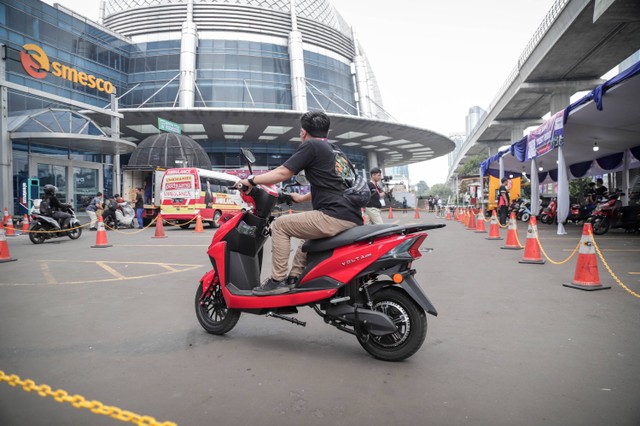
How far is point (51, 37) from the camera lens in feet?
→ 100

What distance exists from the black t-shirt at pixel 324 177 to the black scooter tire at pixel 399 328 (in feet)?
2.19

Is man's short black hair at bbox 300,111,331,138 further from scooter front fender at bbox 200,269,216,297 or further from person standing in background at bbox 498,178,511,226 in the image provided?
person standing in background at bbox 498,178,511,226

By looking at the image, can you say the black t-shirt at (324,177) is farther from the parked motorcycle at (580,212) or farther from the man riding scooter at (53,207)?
the parked motorcycle at (580,212)

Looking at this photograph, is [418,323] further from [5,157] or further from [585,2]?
[585,2]

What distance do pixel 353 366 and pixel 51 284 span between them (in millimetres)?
5284

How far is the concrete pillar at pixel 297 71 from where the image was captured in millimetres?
42625

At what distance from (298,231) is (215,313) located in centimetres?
129

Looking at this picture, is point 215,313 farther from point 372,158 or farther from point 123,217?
point 372,158

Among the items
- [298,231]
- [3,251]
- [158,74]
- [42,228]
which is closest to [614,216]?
[298,231]

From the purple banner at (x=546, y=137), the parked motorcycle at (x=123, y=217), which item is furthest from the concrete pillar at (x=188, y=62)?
the purple banner at (x=546, y=137)

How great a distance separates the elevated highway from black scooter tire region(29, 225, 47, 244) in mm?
21815

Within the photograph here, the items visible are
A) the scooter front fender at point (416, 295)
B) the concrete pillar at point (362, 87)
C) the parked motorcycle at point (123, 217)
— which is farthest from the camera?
the concrete pillar at point (362, 87)

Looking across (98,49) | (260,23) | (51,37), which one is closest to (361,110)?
(260,23)

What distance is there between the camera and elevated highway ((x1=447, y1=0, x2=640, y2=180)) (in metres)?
18.2
